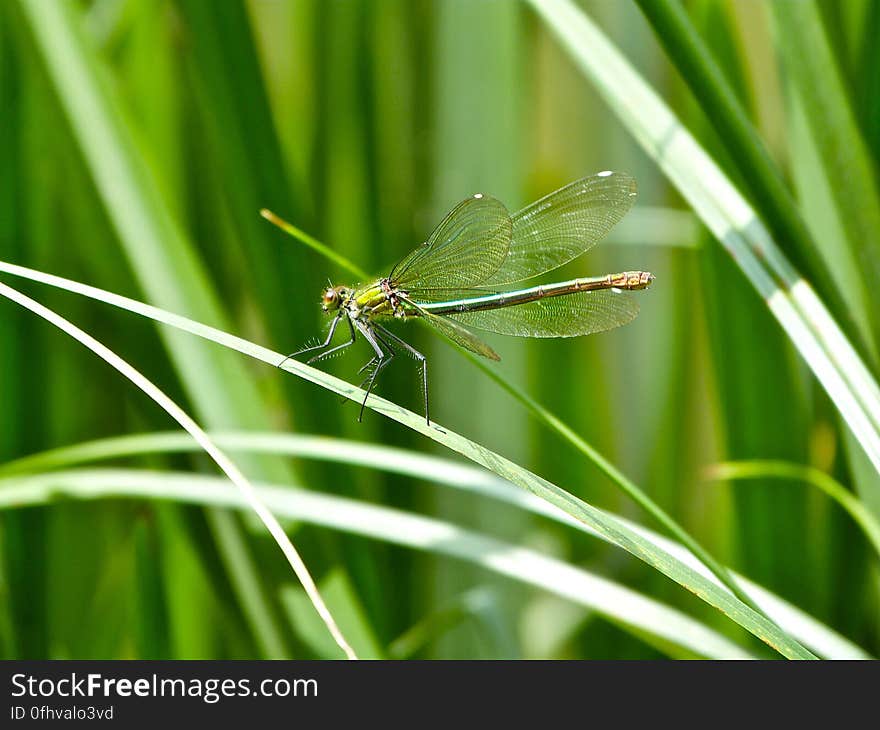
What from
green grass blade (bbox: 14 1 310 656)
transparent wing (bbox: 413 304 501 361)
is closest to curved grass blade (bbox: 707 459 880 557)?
transparent wing (bbox: 413 304 501 361)

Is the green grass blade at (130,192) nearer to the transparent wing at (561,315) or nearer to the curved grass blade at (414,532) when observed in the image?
the curved grass blade at (414,532)

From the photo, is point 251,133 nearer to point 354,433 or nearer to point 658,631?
point 354,433

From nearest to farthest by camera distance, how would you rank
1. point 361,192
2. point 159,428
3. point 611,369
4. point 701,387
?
point 159,428, point 361,192, point 611,369, point 701,387

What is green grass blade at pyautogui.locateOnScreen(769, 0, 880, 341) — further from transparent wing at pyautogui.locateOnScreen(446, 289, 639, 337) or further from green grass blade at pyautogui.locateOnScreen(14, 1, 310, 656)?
green grass blade at pyautogui.locateOnScreen(14, 1, 310, 656)

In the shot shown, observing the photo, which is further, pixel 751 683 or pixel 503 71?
pixel 503 71

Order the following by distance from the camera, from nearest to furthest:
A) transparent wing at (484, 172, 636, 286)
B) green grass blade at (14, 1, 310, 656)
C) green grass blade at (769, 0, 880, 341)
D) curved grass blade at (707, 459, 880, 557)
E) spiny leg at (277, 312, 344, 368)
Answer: green grass blade at (769, 0, 880, 341), curved grass blade at (707, 459, 880, 557), green grass blade at (14, 1, 310, 656), spiny leg at (277, 312, 344, 368), transparent wing at (484, 172, 636, 286)

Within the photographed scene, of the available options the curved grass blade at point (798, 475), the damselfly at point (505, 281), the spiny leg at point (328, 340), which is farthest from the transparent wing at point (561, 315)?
the curved grass blade at point (798, 475)

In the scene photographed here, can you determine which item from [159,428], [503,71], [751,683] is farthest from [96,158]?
[751,683]
